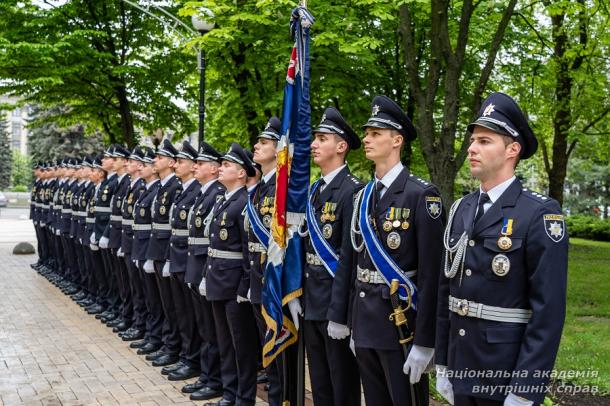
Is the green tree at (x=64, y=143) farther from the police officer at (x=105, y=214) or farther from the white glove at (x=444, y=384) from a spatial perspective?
the white glove at (x=444, y=384)

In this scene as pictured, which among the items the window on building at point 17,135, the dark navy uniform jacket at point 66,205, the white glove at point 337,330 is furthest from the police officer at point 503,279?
the window on building at point 17,135

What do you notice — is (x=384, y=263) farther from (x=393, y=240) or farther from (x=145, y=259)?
(x=145, y=259)

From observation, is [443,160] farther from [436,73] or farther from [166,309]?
[166,309]

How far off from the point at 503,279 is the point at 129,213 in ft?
21.5

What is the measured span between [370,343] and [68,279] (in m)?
10.5

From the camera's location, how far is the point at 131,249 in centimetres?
858

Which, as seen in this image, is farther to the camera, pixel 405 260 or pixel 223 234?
pixel 223 234

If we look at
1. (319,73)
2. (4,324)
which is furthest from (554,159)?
(4,324)

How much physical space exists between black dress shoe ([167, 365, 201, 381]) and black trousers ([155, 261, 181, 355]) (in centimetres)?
60

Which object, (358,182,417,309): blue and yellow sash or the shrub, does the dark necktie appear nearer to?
(358,182,417,309): blue and yellow sash

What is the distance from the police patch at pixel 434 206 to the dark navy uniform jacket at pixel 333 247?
613mm

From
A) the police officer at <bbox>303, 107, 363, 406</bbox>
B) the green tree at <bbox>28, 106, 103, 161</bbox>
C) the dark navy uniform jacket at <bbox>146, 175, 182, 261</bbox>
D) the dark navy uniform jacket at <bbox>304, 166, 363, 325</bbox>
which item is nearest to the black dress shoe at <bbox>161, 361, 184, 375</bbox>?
the dark navy uniform jacket at <bbox>146, 175, 182, 261</bbox>

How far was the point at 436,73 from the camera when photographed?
7621 millimetres

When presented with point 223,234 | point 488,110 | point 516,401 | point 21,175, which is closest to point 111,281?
point 223,234
